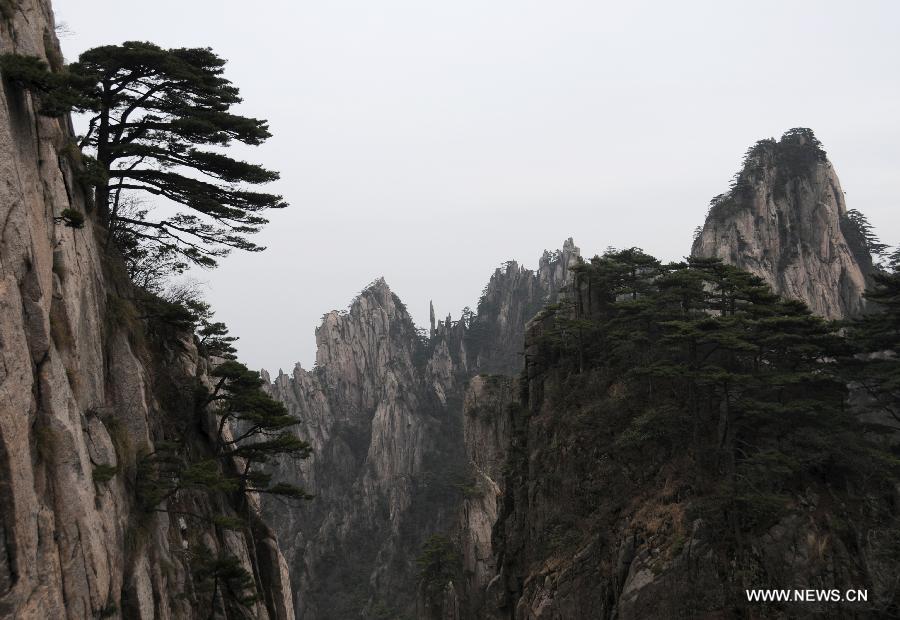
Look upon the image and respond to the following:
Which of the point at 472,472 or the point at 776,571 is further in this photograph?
the point at 472,472

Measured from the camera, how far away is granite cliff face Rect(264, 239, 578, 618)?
7019 centimetres

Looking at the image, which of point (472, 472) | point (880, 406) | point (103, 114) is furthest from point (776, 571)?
point (472, 472)

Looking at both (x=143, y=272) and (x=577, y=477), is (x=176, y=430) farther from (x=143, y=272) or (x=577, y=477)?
(x=577, y=477)

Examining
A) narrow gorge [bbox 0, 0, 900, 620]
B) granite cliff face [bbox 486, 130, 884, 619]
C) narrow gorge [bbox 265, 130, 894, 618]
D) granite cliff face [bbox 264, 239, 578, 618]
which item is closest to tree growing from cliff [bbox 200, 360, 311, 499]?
narrow gorge [bbox 0, 0, 900, 620]

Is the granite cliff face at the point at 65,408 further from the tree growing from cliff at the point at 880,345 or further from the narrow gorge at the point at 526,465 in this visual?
the tree growing from cliff at the point at 880,345

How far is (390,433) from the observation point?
8706 centimetres

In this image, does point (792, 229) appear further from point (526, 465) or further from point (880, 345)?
point (526, 465)

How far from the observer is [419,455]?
284ft

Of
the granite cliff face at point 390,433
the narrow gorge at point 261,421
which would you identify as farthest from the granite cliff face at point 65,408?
the granite cliff face at point 390,433

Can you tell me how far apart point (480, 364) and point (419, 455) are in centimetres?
2024

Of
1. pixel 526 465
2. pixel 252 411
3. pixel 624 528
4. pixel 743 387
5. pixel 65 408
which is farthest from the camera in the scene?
pixel 526 465

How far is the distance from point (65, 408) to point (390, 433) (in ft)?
256

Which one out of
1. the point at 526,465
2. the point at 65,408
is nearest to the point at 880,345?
the point at 526,465

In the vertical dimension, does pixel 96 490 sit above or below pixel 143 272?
below
